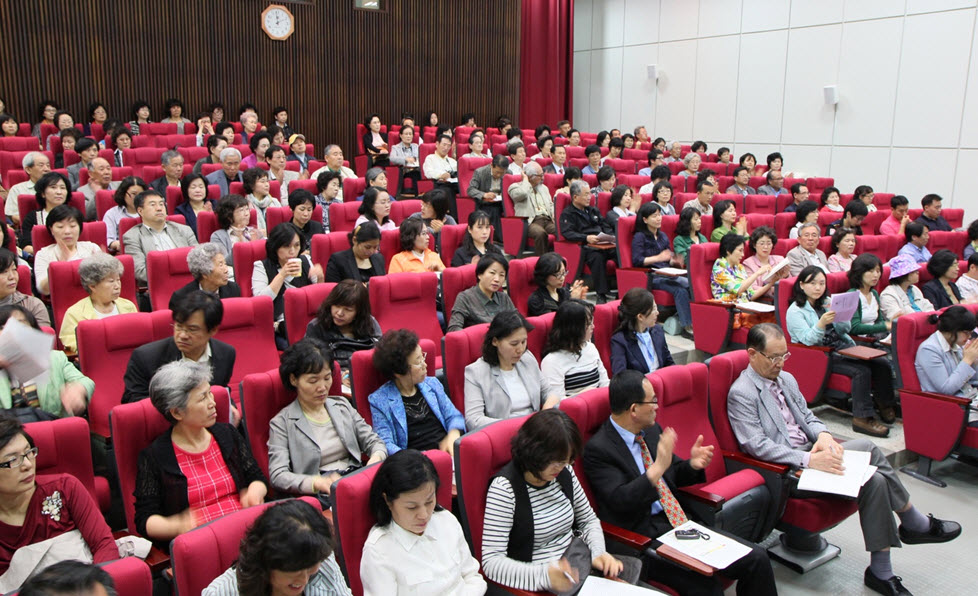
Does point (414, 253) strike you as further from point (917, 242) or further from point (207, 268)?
point (917, 242)


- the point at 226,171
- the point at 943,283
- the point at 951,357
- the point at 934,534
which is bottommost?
the point at 934,534

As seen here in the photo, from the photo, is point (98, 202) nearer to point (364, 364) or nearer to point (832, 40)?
point (364, 364)

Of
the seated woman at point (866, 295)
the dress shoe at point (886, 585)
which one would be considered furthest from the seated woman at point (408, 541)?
the seated woman at point (866, 295)

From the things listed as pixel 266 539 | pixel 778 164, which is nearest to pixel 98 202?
pixel 266 539

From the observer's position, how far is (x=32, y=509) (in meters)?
1.93

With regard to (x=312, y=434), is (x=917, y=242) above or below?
above

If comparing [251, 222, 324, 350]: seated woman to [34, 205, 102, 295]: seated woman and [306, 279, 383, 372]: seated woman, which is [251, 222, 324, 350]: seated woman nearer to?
[306, 279, 383, 372]: seated woman

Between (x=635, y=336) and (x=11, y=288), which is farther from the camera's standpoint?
(x=635, y=336)

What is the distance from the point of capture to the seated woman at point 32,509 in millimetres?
1856

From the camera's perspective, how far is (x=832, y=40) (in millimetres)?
9172

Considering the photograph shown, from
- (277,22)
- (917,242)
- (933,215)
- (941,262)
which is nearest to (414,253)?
(941,262)

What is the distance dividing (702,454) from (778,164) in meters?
7.10

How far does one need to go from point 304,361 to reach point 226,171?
13.2 ft

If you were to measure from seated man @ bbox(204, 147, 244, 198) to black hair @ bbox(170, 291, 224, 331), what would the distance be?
3.32m
